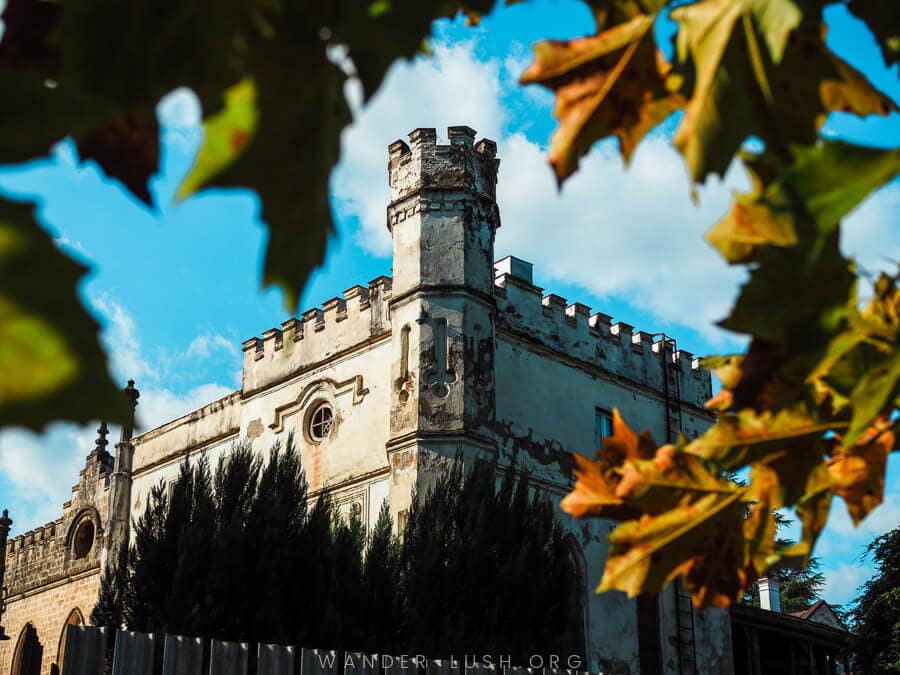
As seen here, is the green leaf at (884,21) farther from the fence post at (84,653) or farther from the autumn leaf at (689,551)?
the fence post at (84,653)

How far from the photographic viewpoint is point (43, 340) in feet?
2.52

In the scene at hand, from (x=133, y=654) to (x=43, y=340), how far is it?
31.2ft

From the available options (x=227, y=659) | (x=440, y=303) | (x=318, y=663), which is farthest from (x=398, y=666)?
(x=440, y=303)

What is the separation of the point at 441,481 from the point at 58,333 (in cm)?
1536

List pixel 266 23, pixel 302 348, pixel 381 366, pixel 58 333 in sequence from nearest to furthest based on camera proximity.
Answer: pixel 58 333
pixel 266 23
pixel 381 366
pixel 302 348

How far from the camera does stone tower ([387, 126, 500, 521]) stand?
54.9 ft

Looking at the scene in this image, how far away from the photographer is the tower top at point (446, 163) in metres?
17.8

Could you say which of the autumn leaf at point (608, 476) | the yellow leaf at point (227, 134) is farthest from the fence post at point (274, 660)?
the yellow leaf at point (227, 134)

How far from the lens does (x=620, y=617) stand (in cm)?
1869

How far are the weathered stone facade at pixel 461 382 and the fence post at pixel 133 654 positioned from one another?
714 cm

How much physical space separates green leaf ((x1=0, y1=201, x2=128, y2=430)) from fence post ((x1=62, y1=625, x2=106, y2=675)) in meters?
9.86

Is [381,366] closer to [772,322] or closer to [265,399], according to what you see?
[265,399]

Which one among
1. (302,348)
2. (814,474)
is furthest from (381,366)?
(814,474)

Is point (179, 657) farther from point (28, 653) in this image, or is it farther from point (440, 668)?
point (28, 653)
